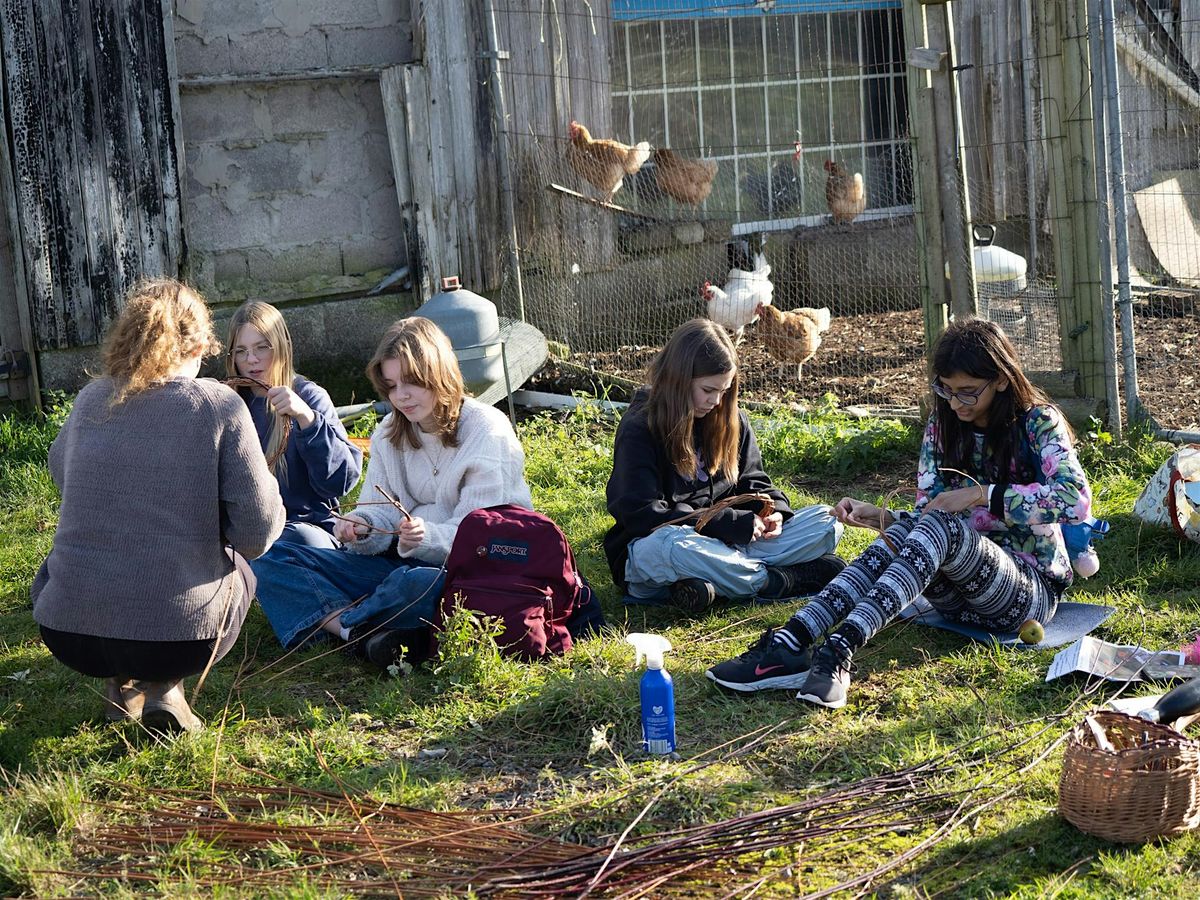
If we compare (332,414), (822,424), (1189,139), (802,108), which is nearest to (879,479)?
(822,424)

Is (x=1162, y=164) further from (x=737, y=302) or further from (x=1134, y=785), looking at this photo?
(x=1134, y=785)

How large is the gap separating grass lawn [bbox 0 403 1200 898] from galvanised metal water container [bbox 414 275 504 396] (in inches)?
86.7

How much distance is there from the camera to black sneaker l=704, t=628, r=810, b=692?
3932 millimetres

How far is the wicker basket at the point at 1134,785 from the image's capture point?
2898 millimetres

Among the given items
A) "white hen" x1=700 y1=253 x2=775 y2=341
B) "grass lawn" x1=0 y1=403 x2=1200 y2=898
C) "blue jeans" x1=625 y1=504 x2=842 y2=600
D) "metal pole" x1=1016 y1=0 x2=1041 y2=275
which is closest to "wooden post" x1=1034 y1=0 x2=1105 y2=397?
"grass lawn" x1=0 y1=403 x2=1200 y2=898

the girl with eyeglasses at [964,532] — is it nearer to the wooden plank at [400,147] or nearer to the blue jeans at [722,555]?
the blue jeans at [722,555]

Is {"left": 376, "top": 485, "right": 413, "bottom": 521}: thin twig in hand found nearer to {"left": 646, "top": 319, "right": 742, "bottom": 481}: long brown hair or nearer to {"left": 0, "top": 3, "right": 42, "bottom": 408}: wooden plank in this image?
{"left": 646, "top": 319, "right": 742, "bottom": 481}: long brown hair

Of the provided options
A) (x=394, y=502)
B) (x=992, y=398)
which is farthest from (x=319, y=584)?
(x=992, y=398)

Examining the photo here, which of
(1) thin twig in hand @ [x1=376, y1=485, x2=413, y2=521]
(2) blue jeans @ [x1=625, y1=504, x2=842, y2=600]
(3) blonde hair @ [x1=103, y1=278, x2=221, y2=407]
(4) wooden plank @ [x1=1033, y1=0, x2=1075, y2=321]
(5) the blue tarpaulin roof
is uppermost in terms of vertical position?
(5) the blue tarpaulin roof

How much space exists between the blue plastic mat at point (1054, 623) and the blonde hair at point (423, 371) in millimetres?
1788

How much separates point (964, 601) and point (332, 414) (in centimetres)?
248

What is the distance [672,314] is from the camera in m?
9.09

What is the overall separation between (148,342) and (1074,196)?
15.3 ft

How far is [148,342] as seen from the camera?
354 cm
